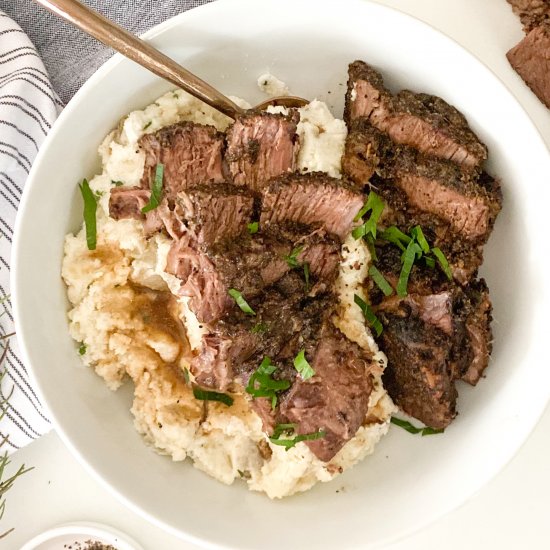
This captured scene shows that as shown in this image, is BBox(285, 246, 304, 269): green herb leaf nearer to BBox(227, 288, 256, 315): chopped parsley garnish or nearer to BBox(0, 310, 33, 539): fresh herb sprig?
BBox(227, 288, 256, 315): chopped parsley garnish

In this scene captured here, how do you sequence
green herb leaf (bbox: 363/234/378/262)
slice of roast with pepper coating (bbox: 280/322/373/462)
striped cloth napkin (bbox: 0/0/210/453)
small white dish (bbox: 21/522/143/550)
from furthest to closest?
small white dish (bbox: 21/522/143/550) → striped cloth napkin (bbox: 0/0/210/453) → green herb leaf (bbox: 363/234/378/262) → slice of roast with pepper coating (bbox: 280/322/373/462)

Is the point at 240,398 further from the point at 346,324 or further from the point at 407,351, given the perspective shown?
the point at 407,351

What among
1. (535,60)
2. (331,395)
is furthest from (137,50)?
(535,60)

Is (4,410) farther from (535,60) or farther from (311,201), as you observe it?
(535,60)

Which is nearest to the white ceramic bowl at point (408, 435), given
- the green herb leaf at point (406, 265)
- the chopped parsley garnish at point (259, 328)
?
the green herb leaf at point (406, 265)

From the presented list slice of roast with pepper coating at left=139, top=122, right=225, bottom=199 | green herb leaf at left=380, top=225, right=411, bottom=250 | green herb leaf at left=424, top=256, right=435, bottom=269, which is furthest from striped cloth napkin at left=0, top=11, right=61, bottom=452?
→ green herb leaf at left=424, top=256, right=435, bottom=269
